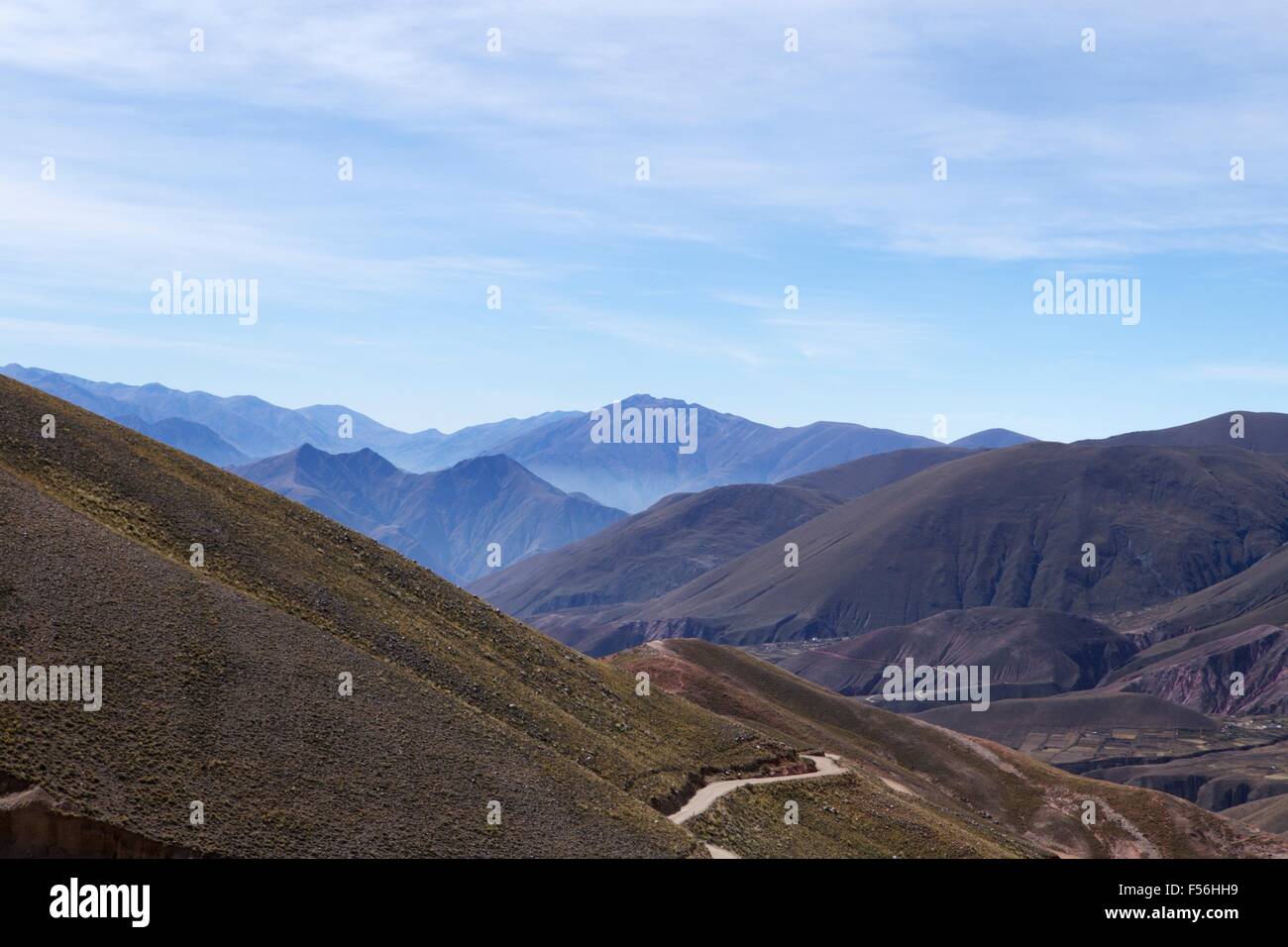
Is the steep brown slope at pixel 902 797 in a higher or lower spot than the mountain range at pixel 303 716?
lower

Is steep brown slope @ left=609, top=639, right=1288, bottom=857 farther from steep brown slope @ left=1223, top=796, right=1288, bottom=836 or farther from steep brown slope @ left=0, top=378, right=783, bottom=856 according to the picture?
steep brown slope @ left=1223, top=796, right=1288, bottom=836

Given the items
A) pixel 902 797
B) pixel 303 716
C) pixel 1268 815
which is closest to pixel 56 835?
pixel 303 716

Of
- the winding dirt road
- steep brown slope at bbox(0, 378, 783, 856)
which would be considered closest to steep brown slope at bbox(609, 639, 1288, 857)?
the winding dirt road

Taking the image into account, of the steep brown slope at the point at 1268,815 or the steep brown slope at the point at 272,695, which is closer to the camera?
the steep brown slope at the point at 272,695

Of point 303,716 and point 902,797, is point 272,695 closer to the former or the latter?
point 303,716

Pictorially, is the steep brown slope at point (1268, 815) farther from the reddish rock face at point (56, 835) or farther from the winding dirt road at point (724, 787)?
the reddish rock face at point (56, 835)

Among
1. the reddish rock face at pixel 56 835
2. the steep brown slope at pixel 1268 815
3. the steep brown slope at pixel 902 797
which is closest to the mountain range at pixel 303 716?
the reddish rock face at pixel 56 835
